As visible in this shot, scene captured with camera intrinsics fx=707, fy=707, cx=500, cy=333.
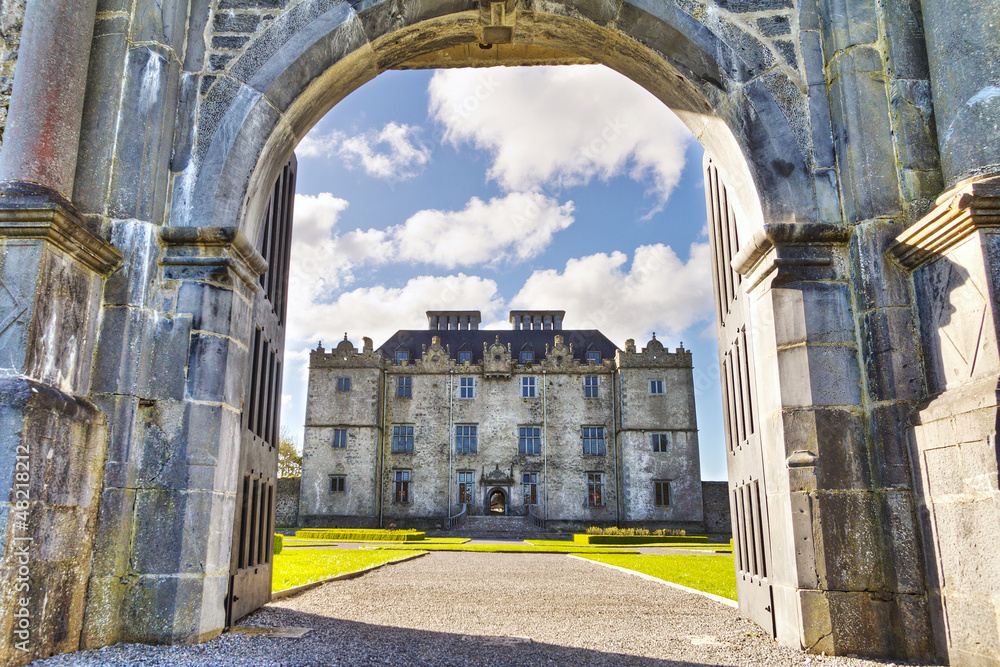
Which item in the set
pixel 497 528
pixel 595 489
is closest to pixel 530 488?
pixel 595 489

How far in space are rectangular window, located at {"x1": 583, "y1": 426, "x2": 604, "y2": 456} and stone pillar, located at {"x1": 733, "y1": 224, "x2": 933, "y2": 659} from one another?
3198cm

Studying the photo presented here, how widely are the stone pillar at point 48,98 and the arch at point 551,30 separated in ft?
2.31

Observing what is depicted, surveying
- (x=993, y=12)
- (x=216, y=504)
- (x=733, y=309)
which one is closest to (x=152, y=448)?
(x=216, y=504)

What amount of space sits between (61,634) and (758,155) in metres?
5.24

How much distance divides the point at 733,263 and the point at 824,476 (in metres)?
1.69

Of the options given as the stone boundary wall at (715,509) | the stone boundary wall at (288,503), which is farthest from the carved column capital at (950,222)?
the stone boundary wall at (288,503)

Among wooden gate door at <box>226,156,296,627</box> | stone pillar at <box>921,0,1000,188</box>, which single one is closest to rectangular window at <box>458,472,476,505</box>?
wooden gate door at <box>226,156,296,627</box>

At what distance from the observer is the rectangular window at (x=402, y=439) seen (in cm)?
3672

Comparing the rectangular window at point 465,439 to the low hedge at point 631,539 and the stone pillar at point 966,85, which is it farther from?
the stone pillar at point 966,85

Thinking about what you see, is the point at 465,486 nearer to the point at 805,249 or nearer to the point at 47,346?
the point at 805,249

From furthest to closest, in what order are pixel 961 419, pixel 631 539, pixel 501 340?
pixel 501 340, pixel 631 539, pixel 961 419

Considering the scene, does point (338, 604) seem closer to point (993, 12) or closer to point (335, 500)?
point (993, 12)

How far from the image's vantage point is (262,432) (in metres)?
6.02

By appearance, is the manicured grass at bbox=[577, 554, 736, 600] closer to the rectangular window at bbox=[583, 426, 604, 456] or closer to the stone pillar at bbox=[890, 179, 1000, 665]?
the stone pillar at bbox=[890, 179, 1000, 665]
